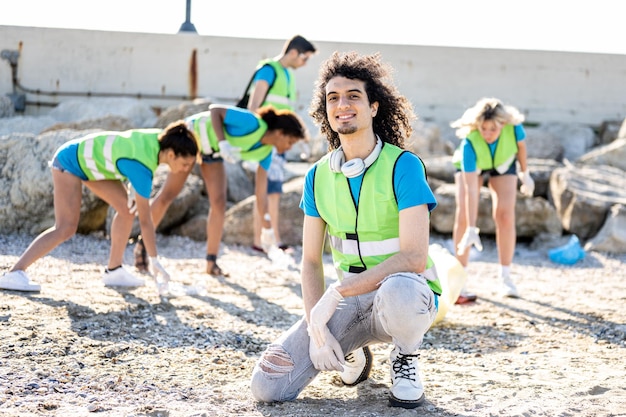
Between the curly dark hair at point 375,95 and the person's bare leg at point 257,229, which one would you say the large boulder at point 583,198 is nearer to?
the person's bare leg at point 257,229

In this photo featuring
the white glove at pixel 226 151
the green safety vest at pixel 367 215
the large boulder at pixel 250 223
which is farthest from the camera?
the large boulder at pixel 250 223

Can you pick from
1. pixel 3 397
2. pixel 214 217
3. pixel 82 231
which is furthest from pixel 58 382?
pixel 82 231

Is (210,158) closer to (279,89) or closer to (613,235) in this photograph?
(279,89)

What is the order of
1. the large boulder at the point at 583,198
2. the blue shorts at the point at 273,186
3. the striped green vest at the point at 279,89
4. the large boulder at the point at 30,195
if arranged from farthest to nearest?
the large boulder at the point at 583,198
the large boulder at the point at 30,195
the blue shorts at the point at 273,186
the striped green vest at the point at 279,89

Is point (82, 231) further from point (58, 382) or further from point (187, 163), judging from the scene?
point (58, 382)

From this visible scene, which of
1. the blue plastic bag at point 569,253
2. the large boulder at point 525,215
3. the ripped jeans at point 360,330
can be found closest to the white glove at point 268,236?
the large boulder at point 525,215

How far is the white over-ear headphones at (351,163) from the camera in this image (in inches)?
126

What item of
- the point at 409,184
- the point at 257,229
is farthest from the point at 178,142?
the point at 409,184

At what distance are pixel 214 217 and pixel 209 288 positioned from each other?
0.69 metres

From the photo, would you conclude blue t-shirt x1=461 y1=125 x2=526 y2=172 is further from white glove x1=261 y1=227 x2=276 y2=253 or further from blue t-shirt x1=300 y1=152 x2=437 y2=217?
blue t-shirt x1=300 y1=152 x2=437 y2=217

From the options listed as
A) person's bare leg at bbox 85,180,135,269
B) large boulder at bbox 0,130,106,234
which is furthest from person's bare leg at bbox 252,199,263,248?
person's bare leg at bbox 85,180,135,269

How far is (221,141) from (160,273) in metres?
1.19

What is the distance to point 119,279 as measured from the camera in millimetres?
5355

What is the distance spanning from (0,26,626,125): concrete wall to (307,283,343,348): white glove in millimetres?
8758
